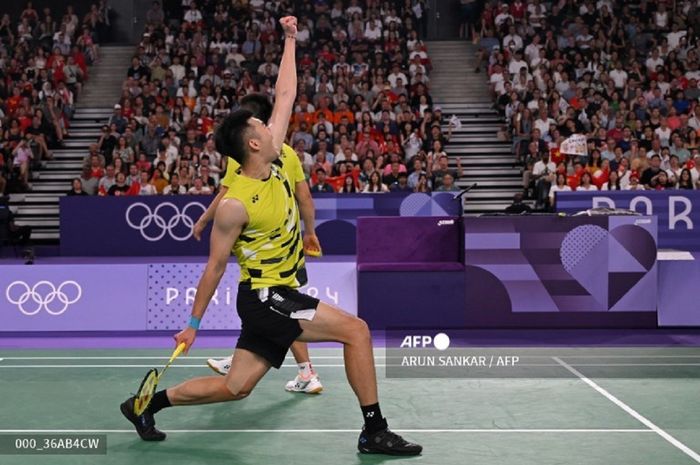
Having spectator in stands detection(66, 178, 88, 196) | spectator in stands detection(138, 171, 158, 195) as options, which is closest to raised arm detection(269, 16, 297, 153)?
spectator in stands detection(138, 171, 158, 195)

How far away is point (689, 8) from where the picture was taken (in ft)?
67.1

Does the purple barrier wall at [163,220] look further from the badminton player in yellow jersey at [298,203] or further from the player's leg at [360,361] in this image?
Result: the player's leg at [360,361]

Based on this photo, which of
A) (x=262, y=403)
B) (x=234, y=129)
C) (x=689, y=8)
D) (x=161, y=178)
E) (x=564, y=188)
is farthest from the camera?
(x=689, y=8)

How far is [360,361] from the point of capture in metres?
5.03

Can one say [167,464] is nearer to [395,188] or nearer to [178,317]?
[178,317]

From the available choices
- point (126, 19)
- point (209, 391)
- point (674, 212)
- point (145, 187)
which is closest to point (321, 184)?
point (145, 187)

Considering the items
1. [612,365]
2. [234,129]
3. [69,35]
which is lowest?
[612,365]

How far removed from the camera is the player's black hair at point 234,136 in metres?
4.96

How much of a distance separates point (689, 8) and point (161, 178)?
41.1ft

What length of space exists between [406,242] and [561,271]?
170cm

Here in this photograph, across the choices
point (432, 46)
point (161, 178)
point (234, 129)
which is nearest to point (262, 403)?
point (234, 129)

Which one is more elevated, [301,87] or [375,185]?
[301,87]

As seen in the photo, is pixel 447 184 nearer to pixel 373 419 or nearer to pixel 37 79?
pixel 373 419

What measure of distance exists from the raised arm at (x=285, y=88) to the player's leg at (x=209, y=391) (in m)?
1.26
